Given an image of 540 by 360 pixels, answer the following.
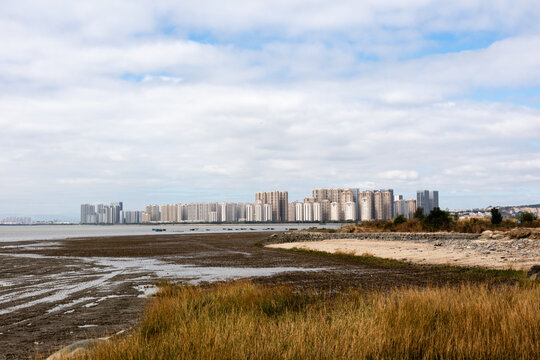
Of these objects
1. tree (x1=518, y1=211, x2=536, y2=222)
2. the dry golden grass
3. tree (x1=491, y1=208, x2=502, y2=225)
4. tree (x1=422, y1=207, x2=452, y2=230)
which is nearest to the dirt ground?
the dry golden grass

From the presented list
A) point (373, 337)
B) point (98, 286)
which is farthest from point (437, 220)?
point (373, 337)

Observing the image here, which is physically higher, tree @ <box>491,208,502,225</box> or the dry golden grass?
the dry golden grass

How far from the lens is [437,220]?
66.6 metres

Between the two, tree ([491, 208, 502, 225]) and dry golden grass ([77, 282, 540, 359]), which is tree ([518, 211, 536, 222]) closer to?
tree ([491, 208, 502, 225])

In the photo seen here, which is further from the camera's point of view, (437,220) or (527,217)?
(527,217)

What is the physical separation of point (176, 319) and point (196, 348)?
9.19 feet

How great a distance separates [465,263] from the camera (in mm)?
24156

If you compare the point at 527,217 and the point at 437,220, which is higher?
the point at 527,217

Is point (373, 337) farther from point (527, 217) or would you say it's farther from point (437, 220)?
point (527, 217)

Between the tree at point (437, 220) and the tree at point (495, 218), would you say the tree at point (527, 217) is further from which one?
the tree at point (437, 220)

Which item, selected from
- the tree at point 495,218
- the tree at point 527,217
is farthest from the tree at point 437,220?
the tree at point 527,217

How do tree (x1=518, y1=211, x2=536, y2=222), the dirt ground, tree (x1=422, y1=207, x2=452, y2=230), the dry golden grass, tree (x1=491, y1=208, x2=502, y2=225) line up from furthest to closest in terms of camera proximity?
1. tree (x1=491, y1=208, x2=502, y2=225)
2. tree (x1=422, y1=207, x2=452, y2=230)
3. tree (x1=518, y1=211, x2=536, y2=222)
4. the dirt ground
5. the dry golden grass

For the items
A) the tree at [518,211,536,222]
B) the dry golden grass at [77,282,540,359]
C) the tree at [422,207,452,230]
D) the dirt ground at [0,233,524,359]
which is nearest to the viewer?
the dry golden grass at [77,282,540,359]

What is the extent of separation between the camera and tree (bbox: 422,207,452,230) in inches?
2620
